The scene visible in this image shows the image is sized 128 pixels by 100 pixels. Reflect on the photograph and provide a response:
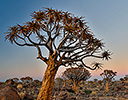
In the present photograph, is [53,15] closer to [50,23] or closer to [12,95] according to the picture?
[50,23]

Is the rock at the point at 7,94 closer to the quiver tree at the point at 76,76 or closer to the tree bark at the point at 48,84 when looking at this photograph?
the tree bark at the point at 48,84

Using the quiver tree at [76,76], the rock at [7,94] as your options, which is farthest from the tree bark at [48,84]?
the quiver tree at [76,76]

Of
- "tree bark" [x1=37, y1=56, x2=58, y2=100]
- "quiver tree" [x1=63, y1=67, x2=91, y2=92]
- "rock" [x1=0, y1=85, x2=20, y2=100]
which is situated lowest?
"rock" [x1=0, y1=85, x2=20, y2=100]

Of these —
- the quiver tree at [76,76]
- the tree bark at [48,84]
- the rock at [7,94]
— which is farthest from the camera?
the quiver tree at [76,76]

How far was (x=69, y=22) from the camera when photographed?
30.6 feet

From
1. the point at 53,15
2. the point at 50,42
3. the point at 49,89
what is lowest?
the point at 49,89

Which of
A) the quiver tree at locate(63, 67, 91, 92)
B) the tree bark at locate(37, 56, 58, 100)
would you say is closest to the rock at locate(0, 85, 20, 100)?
the tree bark at locate(37, 56, 58, 100)

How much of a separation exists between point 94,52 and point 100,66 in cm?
132

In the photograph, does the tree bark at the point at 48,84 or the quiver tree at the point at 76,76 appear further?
the quiver tree at the point at 76,76

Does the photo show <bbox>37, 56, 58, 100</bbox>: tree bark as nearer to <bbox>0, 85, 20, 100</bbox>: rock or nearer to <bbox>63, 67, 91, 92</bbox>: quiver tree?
<bbox>0, 85, 20, 100</bbox>: rock

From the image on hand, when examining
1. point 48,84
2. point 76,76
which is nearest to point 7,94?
point 48,84

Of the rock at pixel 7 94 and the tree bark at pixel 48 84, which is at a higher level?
the tree bark at pixel 48 84

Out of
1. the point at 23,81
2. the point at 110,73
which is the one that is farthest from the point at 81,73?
the point at 23,81

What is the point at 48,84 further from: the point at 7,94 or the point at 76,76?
the point at 76,76
